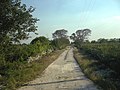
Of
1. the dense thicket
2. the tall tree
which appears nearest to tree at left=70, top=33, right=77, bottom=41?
the tall tree

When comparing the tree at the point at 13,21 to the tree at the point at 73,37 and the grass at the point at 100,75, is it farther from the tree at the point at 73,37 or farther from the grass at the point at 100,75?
the tree at the point at 73,37

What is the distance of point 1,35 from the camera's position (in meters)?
13.3

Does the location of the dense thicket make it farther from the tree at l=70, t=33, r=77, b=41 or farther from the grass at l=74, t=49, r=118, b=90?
the tree at l=70, t=33, r=77, b=41

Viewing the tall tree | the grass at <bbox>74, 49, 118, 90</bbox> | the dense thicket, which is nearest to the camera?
the grass at <bbox>74, 49, 118, 90</bbox>

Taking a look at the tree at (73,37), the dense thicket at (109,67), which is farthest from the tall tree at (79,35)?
the dense thicket at (109,67)

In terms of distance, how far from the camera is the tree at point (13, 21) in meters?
13.4

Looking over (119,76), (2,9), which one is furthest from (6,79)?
(119,76)

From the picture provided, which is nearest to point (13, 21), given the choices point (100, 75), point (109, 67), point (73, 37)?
point (100, 75)

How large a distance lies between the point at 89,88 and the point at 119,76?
4.14 meters

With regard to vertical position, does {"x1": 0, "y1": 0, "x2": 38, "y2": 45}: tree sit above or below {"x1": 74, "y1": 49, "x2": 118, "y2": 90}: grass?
above

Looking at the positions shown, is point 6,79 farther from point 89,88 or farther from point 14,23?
point 89,88

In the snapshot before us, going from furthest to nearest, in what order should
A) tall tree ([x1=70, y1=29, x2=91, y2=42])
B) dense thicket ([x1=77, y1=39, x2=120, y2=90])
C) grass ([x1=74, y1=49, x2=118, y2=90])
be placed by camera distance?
tall tree ([x1=70, y1=29, x2=91, y2=42]) → dense thicket ([x1=77, y1=39, x2=120, y2=90]) → grass ([x1=74, y1=49, x2=118, y2=90])

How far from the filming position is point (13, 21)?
1359cm

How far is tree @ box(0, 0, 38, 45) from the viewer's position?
13398mm
